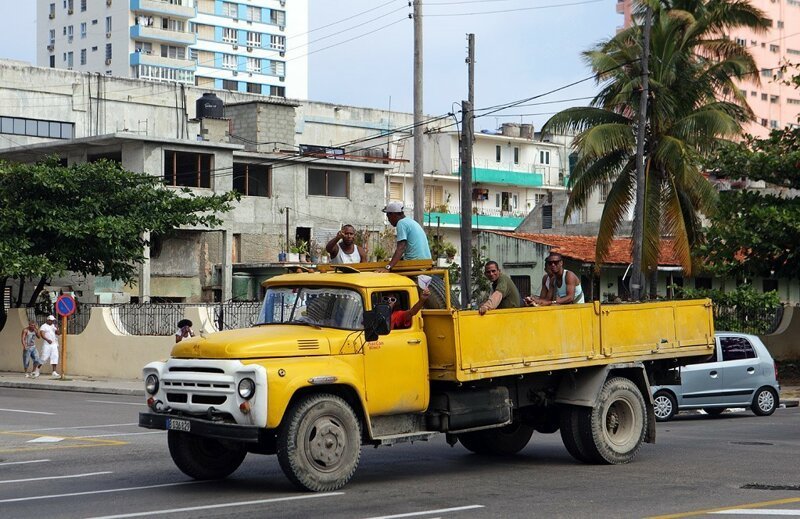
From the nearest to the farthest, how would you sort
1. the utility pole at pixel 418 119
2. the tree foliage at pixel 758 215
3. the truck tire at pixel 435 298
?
the truck tire at pixel 435 298 → the utility pole at pixel 418 119 → the tree foliage at pixel 758 215

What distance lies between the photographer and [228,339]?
12.1 m

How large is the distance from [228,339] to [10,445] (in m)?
6.92

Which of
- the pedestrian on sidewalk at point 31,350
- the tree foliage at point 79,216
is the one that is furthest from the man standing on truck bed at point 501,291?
the pedestrian on sidewalk at point 31,350

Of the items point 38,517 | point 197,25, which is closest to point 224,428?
point 38,517

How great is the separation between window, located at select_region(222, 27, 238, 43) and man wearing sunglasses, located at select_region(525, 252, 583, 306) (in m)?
114

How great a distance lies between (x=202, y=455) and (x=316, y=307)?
198 cm

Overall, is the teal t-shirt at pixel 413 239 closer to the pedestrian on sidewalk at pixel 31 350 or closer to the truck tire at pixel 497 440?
the truck tire at pixel 497 440

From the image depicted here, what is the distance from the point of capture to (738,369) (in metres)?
23.3

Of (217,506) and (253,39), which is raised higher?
(253,39)

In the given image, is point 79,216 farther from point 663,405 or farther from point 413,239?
point 413,239

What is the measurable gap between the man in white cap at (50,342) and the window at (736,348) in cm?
2103

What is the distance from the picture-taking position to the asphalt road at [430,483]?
11.0 metres

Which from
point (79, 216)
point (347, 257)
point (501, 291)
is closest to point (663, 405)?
point (501, 291)

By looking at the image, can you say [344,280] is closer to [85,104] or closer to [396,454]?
[396,454]
